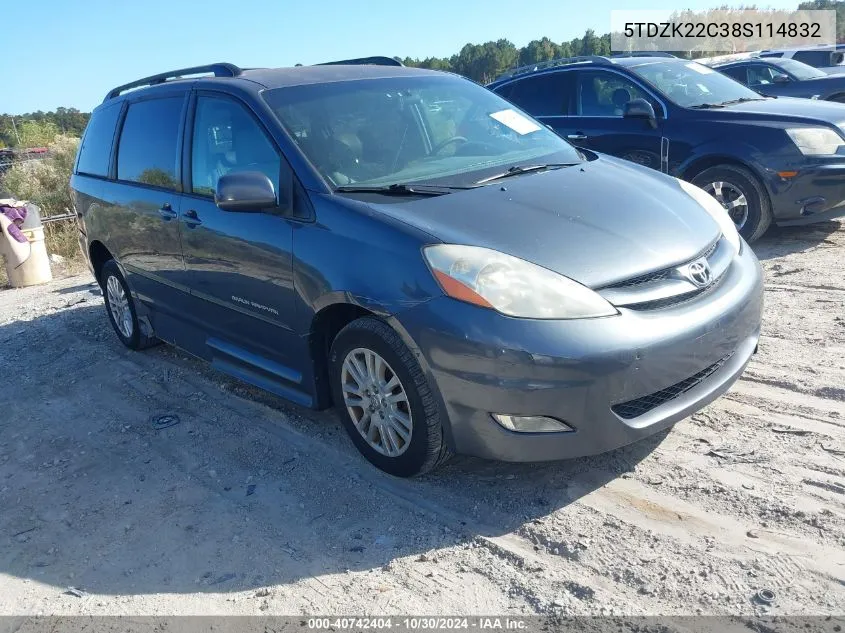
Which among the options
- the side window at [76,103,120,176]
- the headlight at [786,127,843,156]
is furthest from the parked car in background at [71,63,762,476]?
the headlight at [786,127,843,156]

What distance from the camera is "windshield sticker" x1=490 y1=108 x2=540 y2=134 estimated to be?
181 inches

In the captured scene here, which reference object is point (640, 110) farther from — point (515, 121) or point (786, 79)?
point (786, 79)

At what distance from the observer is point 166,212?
15.2 ft

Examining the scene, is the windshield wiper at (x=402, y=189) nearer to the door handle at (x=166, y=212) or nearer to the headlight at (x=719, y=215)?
the headlight at (x=719, y=215)

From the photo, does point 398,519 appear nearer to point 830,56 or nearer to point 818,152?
point 818,152

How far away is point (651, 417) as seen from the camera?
304cm

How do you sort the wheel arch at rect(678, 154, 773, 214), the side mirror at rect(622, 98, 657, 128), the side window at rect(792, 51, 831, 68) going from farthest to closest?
the side window at rect(792, 51, 831, 68)
the side mirror at rect(622, 98, 657, 128)
the wheel arch at rect(678, 154, 773, 214)

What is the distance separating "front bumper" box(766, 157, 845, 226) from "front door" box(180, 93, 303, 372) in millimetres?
4829

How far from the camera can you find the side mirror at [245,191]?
3586mm

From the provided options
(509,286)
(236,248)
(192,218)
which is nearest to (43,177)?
(192,218)

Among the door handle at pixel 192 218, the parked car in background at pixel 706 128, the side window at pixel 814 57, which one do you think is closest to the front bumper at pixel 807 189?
the parked car in background at pixel 706 128

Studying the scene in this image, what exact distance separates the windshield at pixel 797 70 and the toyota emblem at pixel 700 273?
1134cm

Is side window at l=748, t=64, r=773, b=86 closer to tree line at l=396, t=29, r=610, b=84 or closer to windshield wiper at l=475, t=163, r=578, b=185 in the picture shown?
windshield wiper at l=475, t=163, r=578, b=185

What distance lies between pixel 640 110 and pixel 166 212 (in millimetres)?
4737
